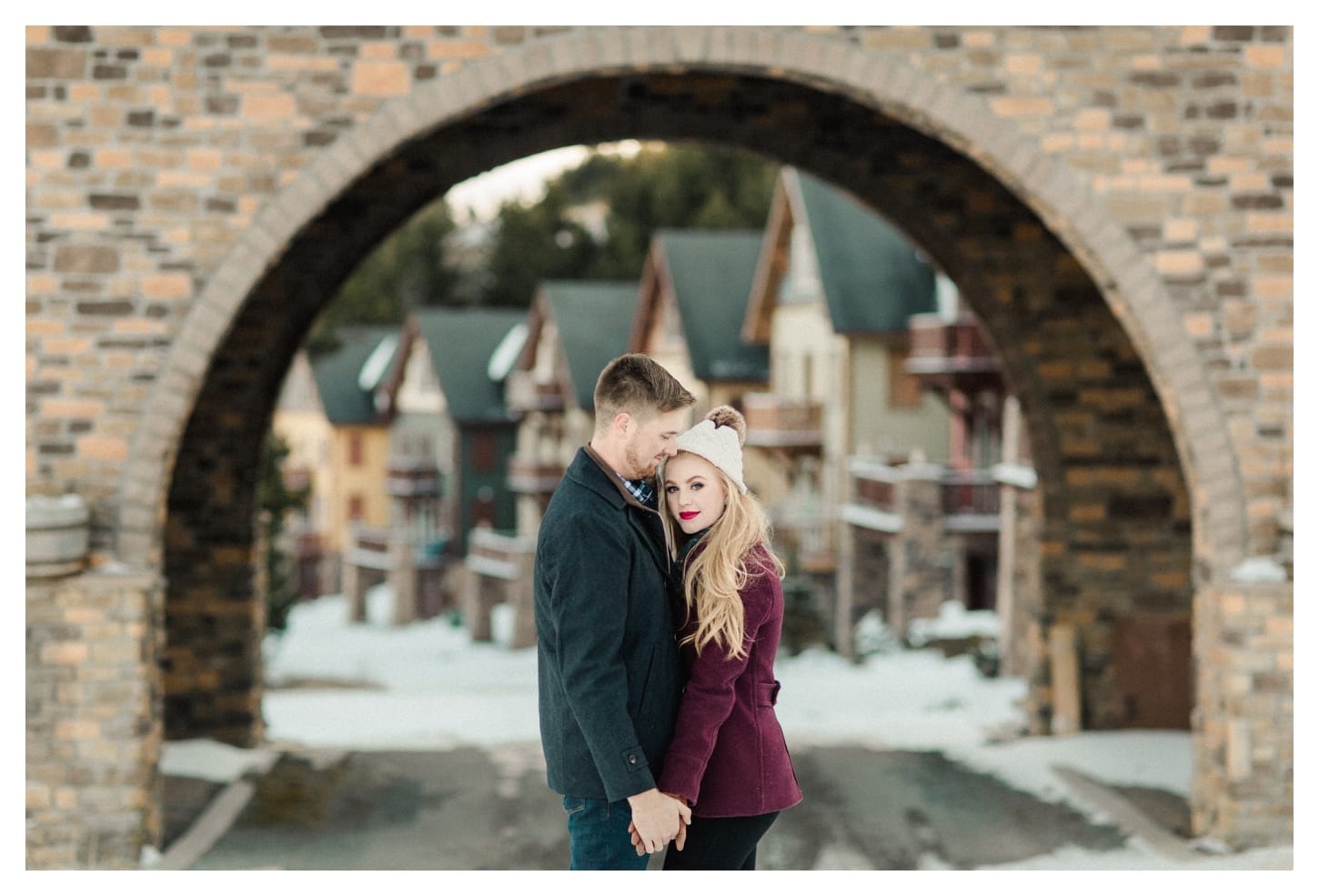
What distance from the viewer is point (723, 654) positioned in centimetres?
443

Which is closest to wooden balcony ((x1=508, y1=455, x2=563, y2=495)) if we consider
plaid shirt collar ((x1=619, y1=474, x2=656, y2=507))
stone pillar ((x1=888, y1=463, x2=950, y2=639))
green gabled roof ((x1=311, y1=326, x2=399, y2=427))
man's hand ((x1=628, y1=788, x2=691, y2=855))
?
green gabled roof ((x1=311, y1=326, x2=399, y2=427))

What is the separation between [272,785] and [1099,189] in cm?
659

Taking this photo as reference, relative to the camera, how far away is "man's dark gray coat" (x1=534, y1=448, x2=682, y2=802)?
431cm

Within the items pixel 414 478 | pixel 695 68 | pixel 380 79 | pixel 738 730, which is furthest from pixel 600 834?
pixel 414 478

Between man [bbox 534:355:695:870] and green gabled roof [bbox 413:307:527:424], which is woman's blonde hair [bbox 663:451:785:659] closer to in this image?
man [bbox 534:355:695:870]

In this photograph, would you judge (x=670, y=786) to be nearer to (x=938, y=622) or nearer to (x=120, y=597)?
(x=120, y=597)

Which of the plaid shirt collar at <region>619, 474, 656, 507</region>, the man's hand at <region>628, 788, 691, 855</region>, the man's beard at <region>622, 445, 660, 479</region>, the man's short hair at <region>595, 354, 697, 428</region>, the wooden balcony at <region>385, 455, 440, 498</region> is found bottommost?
the wooden balcony at <region>385, 455, 440, 498</region>

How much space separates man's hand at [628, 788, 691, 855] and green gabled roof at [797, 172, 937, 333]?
2008 centimetres

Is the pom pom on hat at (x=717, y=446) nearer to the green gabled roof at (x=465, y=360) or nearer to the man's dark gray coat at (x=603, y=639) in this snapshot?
the man's dark gray coat at (x=603, y=639)

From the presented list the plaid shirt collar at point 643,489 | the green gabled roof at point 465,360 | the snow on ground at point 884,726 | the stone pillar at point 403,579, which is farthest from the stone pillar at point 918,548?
the plaid shirt collar at point 643,489

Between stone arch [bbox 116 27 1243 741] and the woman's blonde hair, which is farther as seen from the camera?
stone arch [bbox 116 27 1243 741]

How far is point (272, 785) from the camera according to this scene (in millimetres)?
10383

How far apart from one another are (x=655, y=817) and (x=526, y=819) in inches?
207

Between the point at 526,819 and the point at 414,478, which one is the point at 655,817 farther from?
the point at 414,478
